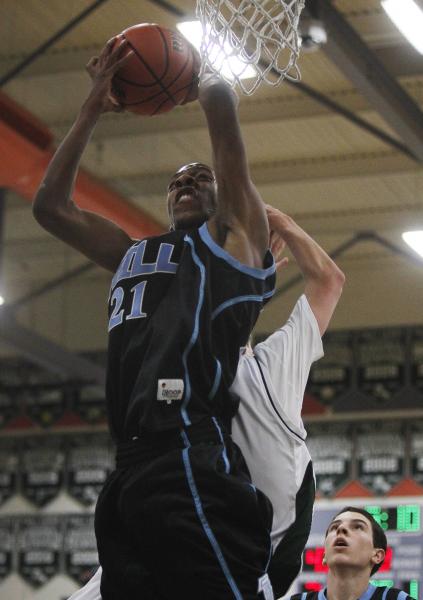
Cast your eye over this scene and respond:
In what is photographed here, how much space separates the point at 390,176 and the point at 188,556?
35.9 feet

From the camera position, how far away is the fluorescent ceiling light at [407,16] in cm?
802

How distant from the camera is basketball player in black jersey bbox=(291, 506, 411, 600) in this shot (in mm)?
6145

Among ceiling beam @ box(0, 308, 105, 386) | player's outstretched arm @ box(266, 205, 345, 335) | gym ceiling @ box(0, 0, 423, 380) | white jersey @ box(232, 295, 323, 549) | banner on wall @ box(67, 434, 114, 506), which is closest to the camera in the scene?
white jersey @ box(232, 295, 323, 549)

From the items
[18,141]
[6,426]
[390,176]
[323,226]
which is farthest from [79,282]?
[18,141]

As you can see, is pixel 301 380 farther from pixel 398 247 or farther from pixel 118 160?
pixel 398 247

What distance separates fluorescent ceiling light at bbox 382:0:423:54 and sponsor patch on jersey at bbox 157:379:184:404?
5455 millimetres

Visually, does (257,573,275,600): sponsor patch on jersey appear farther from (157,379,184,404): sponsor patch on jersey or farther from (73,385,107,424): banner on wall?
(73,385,107,424): banner on wall

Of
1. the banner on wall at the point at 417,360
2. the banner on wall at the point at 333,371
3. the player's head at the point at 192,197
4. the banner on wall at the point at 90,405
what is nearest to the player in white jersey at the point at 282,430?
the player's head at the point at 192,197

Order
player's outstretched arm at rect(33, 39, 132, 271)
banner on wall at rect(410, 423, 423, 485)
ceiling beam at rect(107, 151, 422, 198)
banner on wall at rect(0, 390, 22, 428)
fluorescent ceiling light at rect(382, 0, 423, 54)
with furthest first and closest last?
banner on wall at rect(0, 390, 22, 428) → banner on wall at rect(410, 423, 423, 485) → ceiling beam at rect(107, 151, 422, 198) → fluorescent ceiling light at rect(382, 0, 423, 54) → player's outstretched arm at rect(33, 39, 132, 271)

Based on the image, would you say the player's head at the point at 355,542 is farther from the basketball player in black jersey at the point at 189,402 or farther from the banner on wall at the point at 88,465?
the banner on wall at the point at 88,465

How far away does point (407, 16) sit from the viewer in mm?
8156

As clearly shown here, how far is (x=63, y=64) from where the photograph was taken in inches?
448

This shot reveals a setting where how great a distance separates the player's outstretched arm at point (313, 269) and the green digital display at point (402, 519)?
15.4ft

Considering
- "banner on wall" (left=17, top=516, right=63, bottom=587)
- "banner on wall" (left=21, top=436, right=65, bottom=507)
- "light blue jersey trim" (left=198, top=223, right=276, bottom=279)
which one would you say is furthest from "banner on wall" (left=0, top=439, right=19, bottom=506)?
"light blue jersey trim" (left=198, top=223, right=276, bottom=279)
